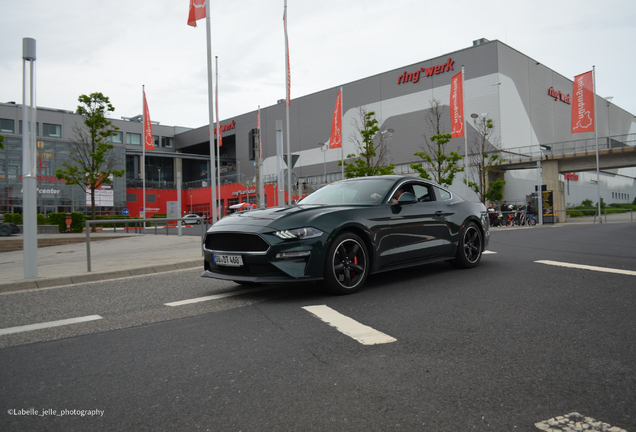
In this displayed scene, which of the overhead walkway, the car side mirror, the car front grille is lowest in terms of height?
the car front grille

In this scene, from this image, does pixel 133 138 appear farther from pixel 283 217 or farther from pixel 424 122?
pixel 283 217

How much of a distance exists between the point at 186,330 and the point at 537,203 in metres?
32.6

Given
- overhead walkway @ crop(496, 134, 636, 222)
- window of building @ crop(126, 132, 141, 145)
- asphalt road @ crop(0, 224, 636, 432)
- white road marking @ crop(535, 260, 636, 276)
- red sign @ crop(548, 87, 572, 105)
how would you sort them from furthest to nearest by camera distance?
1. window of building @ crop(126, 132, 141, 145)
2. red sign @ crop(548, 87, 572, 105)
3. overhead walkway @ crop(496, 134, 636, 222)
4. white road marking @ crop(535, 260, 636, 276)
5. asphalt road @ crop(0, 224, 636, 432)

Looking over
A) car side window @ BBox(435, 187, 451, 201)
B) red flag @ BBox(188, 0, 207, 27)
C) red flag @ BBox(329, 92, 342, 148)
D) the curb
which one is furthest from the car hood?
red flag @ BBox(329, 92, 342, 148)

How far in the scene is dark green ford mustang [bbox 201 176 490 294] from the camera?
17.1ft

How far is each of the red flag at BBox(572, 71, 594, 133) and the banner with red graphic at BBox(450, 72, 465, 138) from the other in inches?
350

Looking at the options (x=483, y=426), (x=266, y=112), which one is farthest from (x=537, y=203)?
(x=266, y=112)

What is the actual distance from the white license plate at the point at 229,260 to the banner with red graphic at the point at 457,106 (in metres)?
27.5

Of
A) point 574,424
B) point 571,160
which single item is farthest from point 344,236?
point 571,160

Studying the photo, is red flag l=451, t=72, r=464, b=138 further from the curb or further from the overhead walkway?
the curb

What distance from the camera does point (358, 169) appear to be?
2988cm

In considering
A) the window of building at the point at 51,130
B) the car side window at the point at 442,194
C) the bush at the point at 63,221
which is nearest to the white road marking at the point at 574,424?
the car side window at the point at 442,194

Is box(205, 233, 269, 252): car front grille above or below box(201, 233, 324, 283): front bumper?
above

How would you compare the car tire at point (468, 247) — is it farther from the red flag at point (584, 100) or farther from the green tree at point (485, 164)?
the red flag at point (584, 100)
